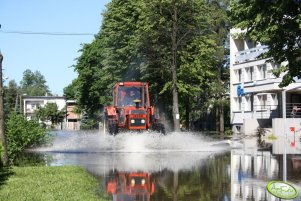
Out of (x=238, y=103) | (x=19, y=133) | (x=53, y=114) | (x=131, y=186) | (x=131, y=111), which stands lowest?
(x=131, y=186)

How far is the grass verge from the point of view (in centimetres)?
1041

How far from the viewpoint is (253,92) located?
50.6 m

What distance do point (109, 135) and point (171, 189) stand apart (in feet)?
55.4

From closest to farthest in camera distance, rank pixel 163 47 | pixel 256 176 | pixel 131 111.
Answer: pixel 256 176 < pixel 131 111 < pixel 163 47

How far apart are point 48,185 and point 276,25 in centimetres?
893

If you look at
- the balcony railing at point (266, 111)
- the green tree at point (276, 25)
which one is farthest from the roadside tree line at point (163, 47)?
the green tree at point (276, 25)

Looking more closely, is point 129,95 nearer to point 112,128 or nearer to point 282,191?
point 112,128

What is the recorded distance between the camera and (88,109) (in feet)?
237

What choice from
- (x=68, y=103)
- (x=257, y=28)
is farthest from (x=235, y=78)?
(x=68, y=103)

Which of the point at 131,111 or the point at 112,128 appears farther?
the point at 112,128

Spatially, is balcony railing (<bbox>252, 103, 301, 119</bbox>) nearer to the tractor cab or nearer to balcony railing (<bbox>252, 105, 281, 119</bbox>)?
balcony railing (<bbox>252, 105, 281, 119</bbox>)

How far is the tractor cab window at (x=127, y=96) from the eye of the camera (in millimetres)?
29984

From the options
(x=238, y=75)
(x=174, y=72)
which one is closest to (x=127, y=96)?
(x=174, y=72)

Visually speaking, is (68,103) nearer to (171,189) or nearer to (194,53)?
(194,53)
